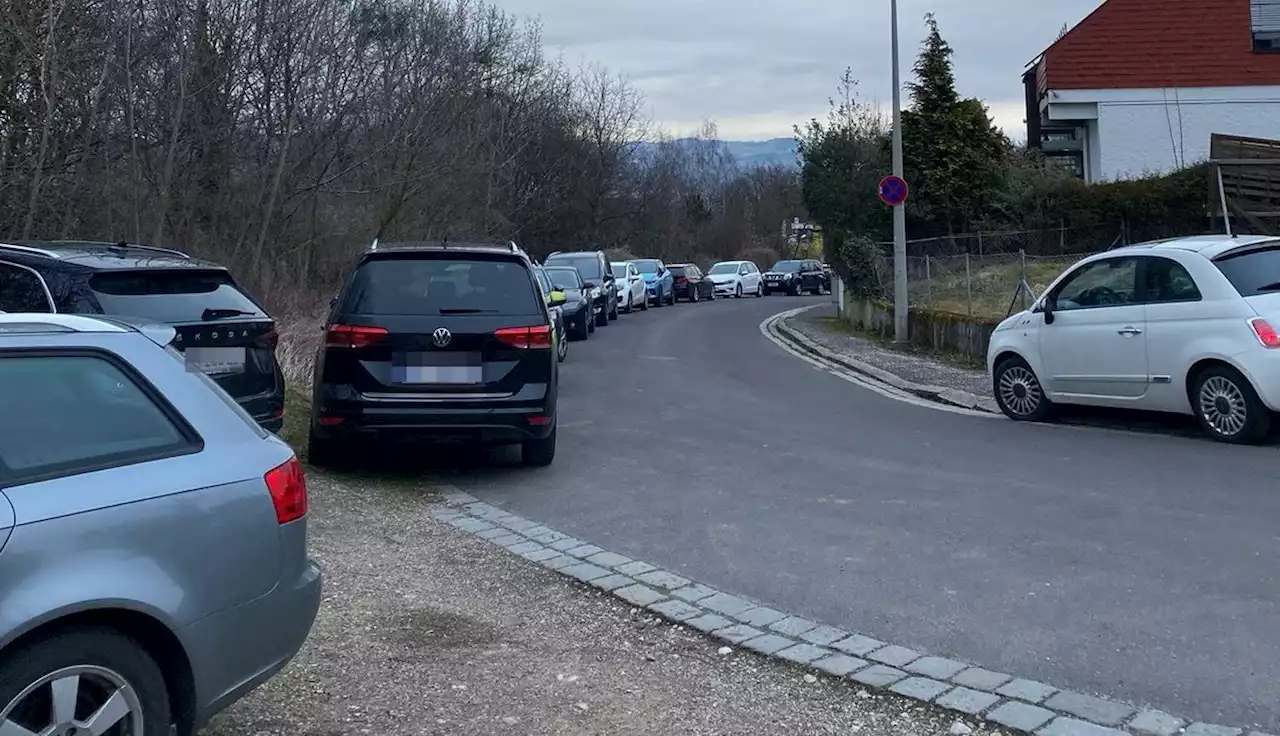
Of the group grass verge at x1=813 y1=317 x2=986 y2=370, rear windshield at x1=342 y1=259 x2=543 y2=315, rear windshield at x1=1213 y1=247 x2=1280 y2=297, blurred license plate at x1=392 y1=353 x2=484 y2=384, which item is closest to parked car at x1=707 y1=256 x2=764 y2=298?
grass verge at x1=813 y1=317 x2=986 y2=370

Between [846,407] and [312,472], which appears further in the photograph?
[846,407]

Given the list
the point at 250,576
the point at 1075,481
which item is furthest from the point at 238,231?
the point at 250,576

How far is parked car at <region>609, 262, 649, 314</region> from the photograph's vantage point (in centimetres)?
3928

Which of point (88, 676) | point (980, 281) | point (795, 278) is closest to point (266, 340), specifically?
point (88, 676)

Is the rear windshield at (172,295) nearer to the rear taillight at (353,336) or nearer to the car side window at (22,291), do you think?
the car side window at (22,291)

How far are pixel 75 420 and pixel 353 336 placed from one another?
5.17 metres

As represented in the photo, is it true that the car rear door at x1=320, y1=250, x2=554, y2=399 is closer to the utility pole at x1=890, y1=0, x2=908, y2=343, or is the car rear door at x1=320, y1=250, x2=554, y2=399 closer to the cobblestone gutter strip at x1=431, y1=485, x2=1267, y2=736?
the cobblestone gutter strip at x1=431, y1=485, x2=1267, y2=736

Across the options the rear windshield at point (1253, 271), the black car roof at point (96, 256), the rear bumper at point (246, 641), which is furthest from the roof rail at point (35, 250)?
the rear windshield at point (1253, 271)

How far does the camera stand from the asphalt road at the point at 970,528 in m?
5.57

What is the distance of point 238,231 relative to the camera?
1764 centimetres

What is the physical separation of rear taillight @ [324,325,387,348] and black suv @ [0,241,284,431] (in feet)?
1.76

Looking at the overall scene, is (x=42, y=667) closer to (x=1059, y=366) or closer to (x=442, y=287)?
(x=442, y=287)

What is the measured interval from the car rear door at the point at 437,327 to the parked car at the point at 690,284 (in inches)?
1527

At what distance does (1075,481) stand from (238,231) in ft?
40.7
